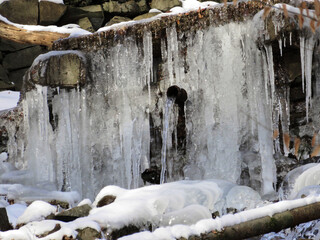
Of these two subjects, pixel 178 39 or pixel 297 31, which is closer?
pixel 297 31

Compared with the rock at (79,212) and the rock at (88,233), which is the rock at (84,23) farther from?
the rock at (88,233)

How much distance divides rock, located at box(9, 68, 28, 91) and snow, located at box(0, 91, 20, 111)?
70cm

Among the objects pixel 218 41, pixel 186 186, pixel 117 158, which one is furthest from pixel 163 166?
pixel 186 186

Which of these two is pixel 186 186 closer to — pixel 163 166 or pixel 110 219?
pixel 110 219

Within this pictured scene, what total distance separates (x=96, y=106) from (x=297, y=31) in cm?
285

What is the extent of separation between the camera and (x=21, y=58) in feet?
54.2

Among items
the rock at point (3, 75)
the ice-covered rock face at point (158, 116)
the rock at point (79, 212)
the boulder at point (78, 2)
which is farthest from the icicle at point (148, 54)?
the boulder at point (78, 2)

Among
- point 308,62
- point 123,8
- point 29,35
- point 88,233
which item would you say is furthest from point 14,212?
point 123,8

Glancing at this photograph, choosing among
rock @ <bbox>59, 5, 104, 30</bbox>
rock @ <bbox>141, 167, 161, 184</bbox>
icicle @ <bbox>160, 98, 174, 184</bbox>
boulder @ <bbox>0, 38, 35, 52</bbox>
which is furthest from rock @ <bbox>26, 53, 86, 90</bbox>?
rock @ <bbox>59, 5, 104, 30</bbox>

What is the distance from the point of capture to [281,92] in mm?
5344

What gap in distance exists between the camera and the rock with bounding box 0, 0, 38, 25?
52.6ft

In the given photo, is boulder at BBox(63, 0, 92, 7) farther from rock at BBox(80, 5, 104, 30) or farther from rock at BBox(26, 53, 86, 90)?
rock at BBox(26, 53, 86, 90)

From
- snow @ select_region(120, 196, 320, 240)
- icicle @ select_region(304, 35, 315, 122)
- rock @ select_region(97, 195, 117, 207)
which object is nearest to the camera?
snow @ select_region(120, 196, 320, 240)

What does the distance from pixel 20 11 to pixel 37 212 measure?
44.7 feet
